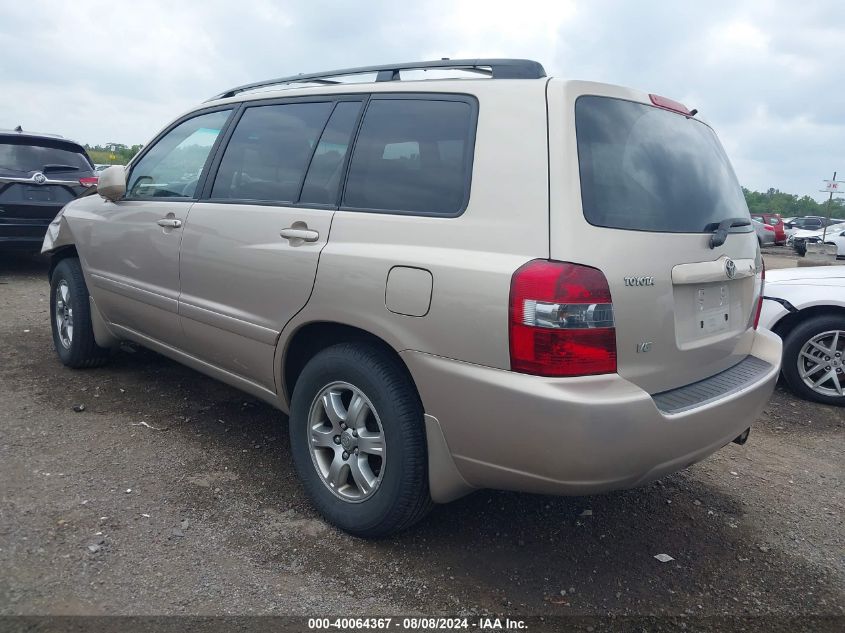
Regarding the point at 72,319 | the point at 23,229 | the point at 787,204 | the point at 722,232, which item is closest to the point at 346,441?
the point at 722,232

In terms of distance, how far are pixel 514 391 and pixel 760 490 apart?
2.08 m

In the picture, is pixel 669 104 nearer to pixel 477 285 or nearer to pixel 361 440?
pixel 477 285

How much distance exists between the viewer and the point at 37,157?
8398 mm

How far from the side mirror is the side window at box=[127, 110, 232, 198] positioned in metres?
0.09

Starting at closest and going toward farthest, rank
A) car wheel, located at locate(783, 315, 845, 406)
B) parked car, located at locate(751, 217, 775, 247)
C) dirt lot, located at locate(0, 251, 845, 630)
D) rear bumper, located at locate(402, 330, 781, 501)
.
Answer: rear bumper, located at locate(402, 330, 781, 501)
dirt lot, located at locate(0, 251, 845, 630)
parked car, located at locate(751, 217, 775, 247)
car wheel, located at locate(783, 315, 845, 406)

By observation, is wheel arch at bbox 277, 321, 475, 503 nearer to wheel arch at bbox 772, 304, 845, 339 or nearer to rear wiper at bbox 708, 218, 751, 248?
rear wiper at bbox 708, 218, 751, 248

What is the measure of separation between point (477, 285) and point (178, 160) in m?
2.44

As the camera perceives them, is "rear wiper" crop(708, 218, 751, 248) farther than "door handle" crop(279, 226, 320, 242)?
No

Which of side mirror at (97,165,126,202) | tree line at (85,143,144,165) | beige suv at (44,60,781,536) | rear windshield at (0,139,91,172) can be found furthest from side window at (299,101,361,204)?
tree line at (85,143,144,165)

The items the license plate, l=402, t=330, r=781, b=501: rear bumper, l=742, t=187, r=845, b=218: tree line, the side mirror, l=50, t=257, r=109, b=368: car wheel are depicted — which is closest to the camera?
l=402, t=330, r=781, b=501: rear bumper

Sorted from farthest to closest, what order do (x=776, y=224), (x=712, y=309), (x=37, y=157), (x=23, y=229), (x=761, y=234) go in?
(x=776, y=224) → (x=37, y=157) → (x=23, y=229) → (x=761, y=234) → (x=712, y=309)

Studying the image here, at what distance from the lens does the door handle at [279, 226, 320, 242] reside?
285 centimetres

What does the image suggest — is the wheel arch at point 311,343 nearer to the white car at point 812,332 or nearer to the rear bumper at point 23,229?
the white car at point 812,332

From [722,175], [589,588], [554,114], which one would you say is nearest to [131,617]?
[589,588]
